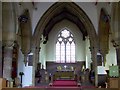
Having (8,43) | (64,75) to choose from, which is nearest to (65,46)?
(64,75)

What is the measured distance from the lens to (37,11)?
18172 millimetres

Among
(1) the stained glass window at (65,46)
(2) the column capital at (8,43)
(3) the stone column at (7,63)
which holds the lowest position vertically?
(3) the stone column at (7,63)

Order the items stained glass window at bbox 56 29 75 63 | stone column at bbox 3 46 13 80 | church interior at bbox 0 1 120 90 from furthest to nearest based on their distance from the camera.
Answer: stained glass window at bbox 56 29 75 63 → church interior at bbox 0 1 120 90 → stone column at bbox 3 46 13 80

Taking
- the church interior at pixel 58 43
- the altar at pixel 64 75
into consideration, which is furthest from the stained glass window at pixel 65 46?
the altar at pixel 64 75

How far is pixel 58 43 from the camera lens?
2514 cm

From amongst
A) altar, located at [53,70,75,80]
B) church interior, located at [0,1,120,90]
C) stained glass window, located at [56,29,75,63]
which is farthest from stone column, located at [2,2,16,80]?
stained glass window, located at [56,29,75,63]

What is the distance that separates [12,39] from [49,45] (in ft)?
38.4

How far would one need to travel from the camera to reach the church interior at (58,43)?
1325 cm

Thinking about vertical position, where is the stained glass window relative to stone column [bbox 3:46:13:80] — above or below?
above

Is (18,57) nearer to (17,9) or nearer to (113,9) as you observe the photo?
(17,9)

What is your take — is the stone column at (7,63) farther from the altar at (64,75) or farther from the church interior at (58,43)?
the altar at (64,75)

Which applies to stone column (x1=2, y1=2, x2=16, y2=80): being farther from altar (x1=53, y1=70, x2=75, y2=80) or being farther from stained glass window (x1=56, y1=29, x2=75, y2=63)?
stained glass window (x1=56, y1=29, x2=75, y2=63)


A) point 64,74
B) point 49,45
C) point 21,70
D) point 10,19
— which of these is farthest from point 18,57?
point 49,45

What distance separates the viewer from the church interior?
522 inches
